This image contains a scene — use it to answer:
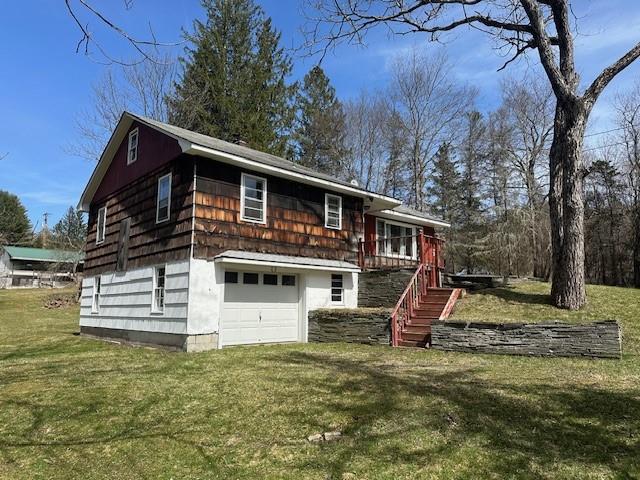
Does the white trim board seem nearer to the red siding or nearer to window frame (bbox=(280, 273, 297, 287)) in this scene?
window frame (bbox=(280, 273, 297, 287))

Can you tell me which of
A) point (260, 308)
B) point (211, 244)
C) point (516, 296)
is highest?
point (211, 244)

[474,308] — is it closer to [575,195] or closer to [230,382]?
[575,195]

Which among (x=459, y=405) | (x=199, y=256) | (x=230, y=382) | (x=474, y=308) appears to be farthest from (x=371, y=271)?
(x=459, y=405)


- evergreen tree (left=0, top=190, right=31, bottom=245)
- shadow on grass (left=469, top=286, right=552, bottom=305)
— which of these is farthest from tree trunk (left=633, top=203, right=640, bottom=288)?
evergreen tree (left=0, top=190, right=31, bottom=245)

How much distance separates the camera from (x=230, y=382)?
7523 mm

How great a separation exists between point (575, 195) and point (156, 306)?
39.5ft

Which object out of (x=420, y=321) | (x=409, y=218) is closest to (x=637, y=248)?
(x=409, y=218)

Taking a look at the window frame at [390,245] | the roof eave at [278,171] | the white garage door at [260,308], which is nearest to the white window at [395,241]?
the window frame at [390,245]

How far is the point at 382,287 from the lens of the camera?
15.5 meters

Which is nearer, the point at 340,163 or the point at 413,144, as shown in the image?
the point at 413,144


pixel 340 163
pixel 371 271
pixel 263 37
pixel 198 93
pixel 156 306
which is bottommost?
pixel 156 306

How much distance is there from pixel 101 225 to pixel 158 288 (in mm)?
5888

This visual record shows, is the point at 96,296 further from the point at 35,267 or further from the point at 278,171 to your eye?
the point at 35,267

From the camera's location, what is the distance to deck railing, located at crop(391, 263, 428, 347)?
1184cm
